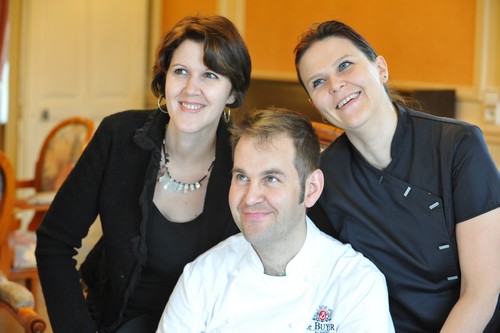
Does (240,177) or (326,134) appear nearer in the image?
(240,177)

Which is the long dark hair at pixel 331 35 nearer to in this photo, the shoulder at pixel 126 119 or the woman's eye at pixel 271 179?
the woman's eye at pixel 271 179

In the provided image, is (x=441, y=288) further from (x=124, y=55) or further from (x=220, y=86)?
(x=124, y=55)

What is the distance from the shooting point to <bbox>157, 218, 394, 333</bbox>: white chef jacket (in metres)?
1.94

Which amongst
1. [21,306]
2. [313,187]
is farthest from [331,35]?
[21,306]

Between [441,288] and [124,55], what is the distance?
508 centimetres

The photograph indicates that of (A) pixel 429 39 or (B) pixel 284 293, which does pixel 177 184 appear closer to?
(B) pixel 284 293

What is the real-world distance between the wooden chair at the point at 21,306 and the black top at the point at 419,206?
136 centimetres

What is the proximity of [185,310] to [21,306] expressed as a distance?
4.09ft

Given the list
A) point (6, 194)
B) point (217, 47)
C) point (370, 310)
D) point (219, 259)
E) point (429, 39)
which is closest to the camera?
point (370, 310)

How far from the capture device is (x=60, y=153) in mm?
4883

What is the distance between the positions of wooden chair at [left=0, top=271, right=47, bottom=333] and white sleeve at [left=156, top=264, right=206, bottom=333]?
3.47 ft

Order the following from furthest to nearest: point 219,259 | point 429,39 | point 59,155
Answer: point 59,155 → point 429,39 → point 219,259

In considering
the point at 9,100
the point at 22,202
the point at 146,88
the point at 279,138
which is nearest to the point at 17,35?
the point at 9,100

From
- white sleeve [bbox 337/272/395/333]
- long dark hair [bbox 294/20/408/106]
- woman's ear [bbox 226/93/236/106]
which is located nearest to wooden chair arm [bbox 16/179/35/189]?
woman's ear [bbox 226/93/236/106]
